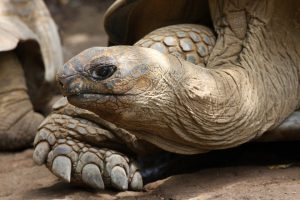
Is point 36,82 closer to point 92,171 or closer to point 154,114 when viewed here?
point 92,171

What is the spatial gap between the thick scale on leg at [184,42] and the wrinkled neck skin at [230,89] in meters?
0.05

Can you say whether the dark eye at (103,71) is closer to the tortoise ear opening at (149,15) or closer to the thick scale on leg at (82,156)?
the thick scale on leg at (82,156)

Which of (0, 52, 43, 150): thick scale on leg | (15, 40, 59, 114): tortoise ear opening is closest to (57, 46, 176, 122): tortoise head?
(0, 52, 43, 150): thick scale on leg

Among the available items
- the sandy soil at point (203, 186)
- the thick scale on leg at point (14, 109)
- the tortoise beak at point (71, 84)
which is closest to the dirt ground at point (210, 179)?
the sandy soil at point (203, 186)

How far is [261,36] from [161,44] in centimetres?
49

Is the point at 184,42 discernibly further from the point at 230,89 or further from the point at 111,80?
the point at 111,80

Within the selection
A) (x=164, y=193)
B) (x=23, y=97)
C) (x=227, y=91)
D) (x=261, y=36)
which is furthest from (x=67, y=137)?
(x=23, y=97)

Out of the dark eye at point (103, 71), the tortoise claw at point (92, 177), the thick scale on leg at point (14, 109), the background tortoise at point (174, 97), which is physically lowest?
the thick scale on leg at point (14, 109)

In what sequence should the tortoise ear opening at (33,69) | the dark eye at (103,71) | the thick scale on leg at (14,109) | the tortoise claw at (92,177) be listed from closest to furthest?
the dark eye at (103,71), the tortoise claw at (92,177), the thick scale on leg at (14,109), the tortoise ear opening at (33,69)

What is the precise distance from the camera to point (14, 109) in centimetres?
475

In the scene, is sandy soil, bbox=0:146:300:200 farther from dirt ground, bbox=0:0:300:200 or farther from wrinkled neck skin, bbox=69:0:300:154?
wrinkled neck skin, bbox=69:0:300:154

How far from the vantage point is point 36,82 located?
16.7 feet

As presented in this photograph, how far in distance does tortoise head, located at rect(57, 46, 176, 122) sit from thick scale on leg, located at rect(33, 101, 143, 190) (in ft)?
1.83

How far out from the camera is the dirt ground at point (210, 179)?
304cm
